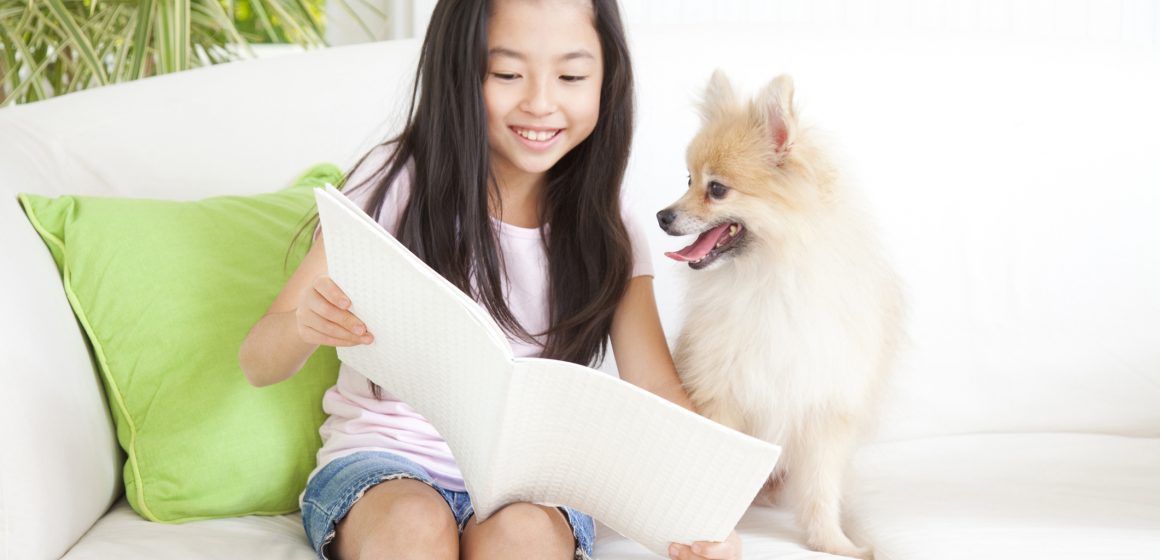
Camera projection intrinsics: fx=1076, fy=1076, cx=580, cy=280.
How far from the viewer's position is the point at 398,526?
4.12 feet

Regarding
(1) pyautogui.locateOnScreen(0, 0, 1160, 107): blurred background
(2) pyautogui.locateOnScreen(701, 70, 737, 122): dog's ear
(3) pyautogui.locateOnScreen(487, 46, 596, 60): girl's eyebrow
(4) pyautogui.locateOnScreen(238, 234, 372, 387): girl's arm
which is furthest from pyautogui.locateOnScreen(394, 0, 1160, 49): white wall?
(4) pyautogui.locateOnScreen(238, 234, 372, 387): girl's arm

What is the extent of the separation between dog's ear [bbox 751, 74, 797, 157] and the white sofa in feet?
1.03

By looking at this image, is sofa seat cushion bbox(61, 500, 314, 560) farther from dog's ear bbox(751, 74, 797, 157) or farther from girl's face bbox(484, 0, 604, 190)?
dog's ear bbox(751, 74, 797, 157)

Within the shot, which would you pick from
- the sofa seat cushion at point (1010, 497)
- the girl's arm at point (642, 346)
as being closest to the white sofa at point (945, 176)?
the sofa seat cushion at point (1010, 497)

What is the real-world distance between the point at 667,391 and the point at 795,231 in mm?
314

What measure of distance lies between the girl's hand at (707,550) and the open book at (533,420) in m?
0.02

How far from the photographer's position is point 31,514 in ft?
4.25

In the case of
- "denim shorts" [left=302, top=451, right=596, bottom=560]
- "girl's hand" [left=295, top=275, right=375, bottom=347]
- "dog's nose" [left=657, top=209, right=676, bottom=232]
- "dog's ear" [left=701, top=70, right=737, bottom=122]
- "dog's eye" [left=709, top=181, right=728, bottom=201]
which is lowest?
"denim shorts" [left=302, top=451, right=596, bottom=560]

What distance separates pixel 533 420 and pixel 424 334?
155 millimetres

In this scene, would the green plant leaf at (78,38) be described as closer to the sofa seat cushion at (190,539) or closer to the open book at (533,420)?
the sofa seat cushion at (190,539)

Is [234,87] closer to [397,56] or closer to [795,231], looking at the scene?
[397,56]

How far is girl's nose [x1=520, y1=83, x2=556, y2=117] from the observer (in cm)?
148

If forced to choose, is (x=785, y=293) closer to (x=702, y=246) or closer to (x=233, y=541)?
(x=702, y=246)

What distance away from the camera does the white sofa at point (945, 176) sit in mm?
1872
